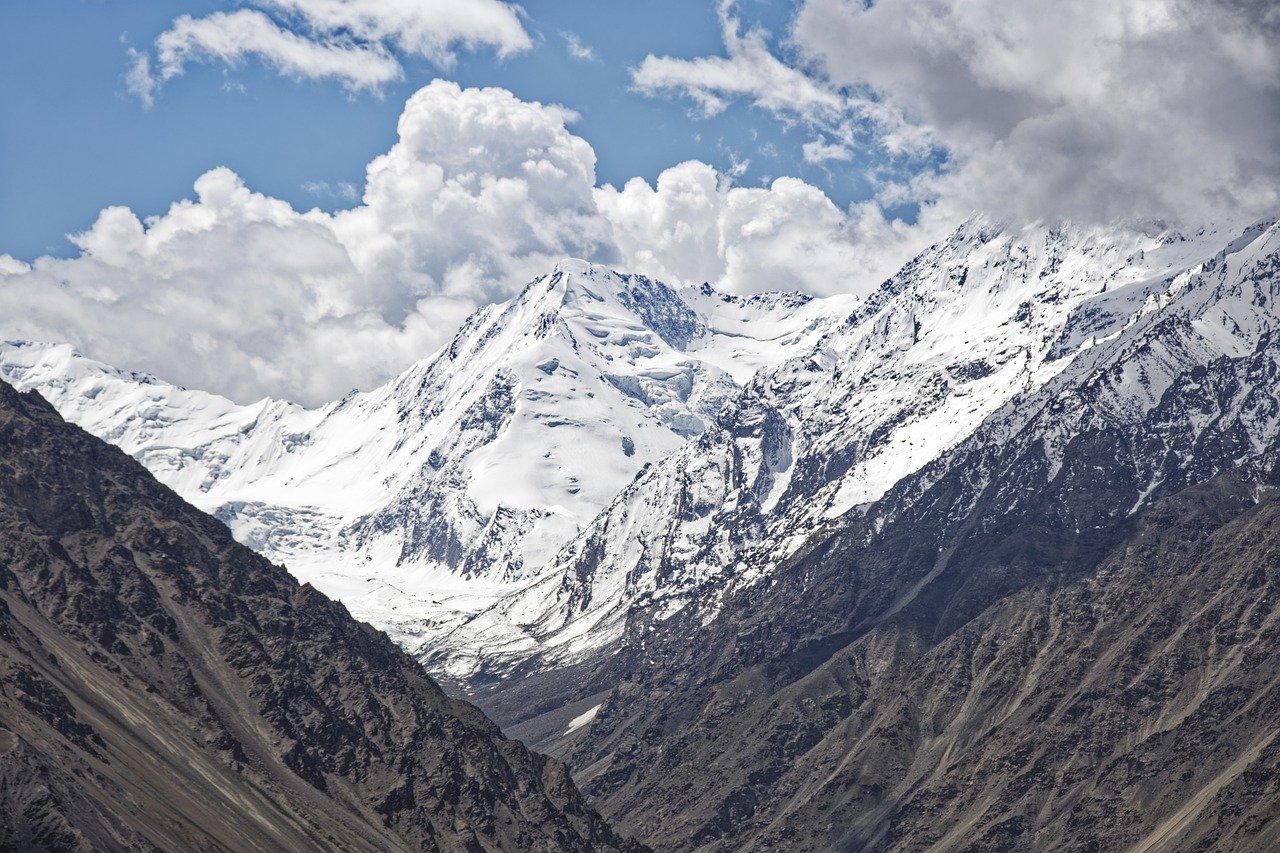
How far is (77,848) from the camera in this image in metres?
187

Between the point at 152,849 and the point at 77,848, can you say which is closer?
the point at 77,848

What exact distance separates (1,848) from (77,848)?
8.81m

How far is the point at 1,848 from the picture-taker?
593 feet

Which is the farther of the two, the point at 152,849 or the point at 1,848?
the point at 152,849

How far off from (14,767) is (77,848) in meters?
12.3

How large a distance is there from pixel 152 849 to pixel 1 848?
21702mm

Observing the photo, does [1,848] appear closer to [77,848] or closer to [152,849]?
[77,848]

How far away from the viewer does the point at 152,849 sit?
654 ft

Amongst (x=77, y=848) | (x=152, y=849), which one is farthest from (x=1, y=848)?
(x=152, y=849)

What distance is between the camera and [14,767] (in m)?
192

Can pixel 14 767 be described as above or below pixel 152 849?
above
